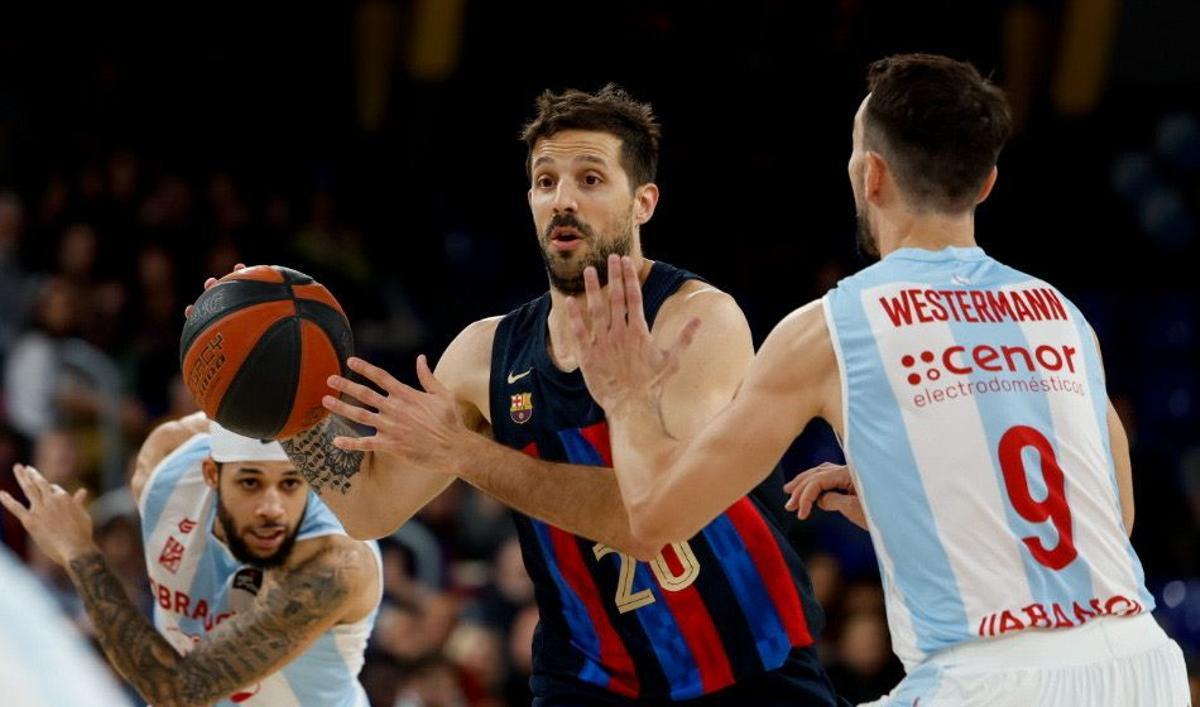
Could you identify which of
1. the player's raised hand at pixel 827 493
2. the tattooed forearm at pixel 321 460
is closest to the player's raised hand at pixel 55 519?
the tattooed forearm at pixel 321 460

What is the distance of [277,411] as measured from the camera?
16.3ft

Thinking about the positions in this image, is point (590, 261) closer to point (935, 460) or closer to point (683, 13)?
point (935, 460)

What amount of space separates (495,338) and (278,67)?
1097 cm

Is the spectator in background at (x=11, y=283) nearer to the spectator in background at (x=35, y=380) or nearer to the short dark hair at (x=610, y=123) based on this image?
the spectator in background at (x=35, y=380)

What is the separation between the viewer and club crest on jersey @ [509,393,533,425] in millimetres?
5055

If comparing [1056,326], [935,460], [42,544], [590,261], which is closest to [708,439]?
[935,460]

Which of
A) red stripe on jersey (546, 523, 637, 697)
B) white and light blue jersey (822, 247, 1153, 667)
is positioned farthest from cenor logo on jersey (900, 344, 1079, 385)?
red stripe on jersey (546, 523, 637, 697)

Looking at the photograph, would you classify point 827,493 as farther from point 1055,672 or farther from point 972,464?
point 1055,672

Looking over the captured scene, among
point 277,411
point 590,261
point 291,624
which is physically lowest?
point 291,624

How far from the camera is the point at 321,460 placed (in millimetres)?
5164

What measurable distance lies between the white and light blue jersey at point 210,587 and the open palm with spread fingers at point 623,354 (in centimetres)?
222

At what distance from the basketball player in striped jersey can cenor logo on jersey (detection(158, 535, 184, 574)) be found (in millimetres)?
1131

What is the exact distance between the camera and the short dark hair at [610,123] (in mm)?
5230

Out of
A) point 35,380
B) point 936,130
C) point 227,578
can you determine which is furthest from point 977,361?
point 35,380
